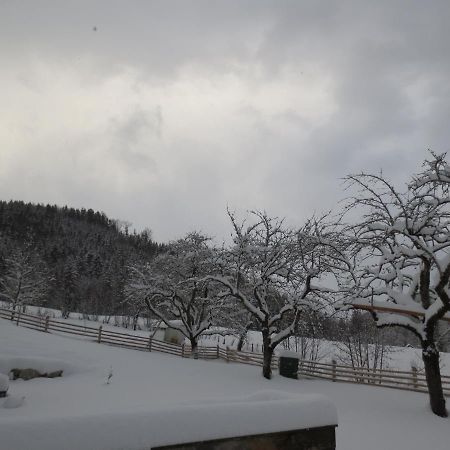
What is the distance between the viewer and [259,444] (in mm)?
3799

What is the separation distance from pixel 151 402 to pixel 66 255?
88.2 metres

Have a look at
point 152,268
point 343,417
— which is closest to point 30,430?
point 343,417

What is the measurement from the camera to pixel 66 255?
9238 centimetres

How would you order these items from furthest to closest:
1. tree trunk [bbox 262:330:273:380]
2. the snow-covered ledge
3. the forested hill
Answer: the forested hill → tree trunk [bbox 262:330:273:380] → the snow-covered ledge

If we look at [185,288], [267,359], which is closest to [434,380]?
[267,359]

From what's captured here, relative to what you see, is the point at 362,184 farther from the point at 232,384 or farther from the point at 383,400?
the point at 232,384

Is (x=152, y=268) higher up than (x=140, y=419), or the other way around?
(x=152, y=268)

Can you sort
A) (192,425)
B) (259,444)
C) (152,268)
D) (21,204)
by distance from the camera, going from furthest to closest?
1. (21,204)
2. (152,268)
3. (259,444)
4. (192,425)

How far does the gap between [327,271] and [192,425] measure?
49.4 ft

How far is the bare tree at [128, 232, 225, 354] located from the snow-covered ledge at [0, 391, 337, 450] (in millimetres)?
20695

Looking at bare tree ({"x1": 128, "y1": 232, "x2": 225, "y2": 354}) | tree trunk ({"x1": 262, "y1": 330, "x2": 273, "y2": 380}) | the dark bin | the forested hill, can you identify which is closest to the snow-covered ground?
tree trunk ({"x1": 262, "y1": 330, "x2": 273, "y2": 380})

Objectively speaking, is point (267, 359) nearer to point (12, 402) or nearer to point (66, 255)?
point (12, 402)

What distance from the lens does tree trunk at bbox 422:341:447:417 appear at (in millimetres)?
11758

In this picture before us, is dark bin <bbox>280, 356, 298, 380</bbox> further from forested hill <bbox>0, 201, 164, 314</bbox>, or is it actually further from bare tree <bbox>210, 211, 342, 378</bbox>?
forested hill <bbox>0, 201, 164, 314</bbox>
